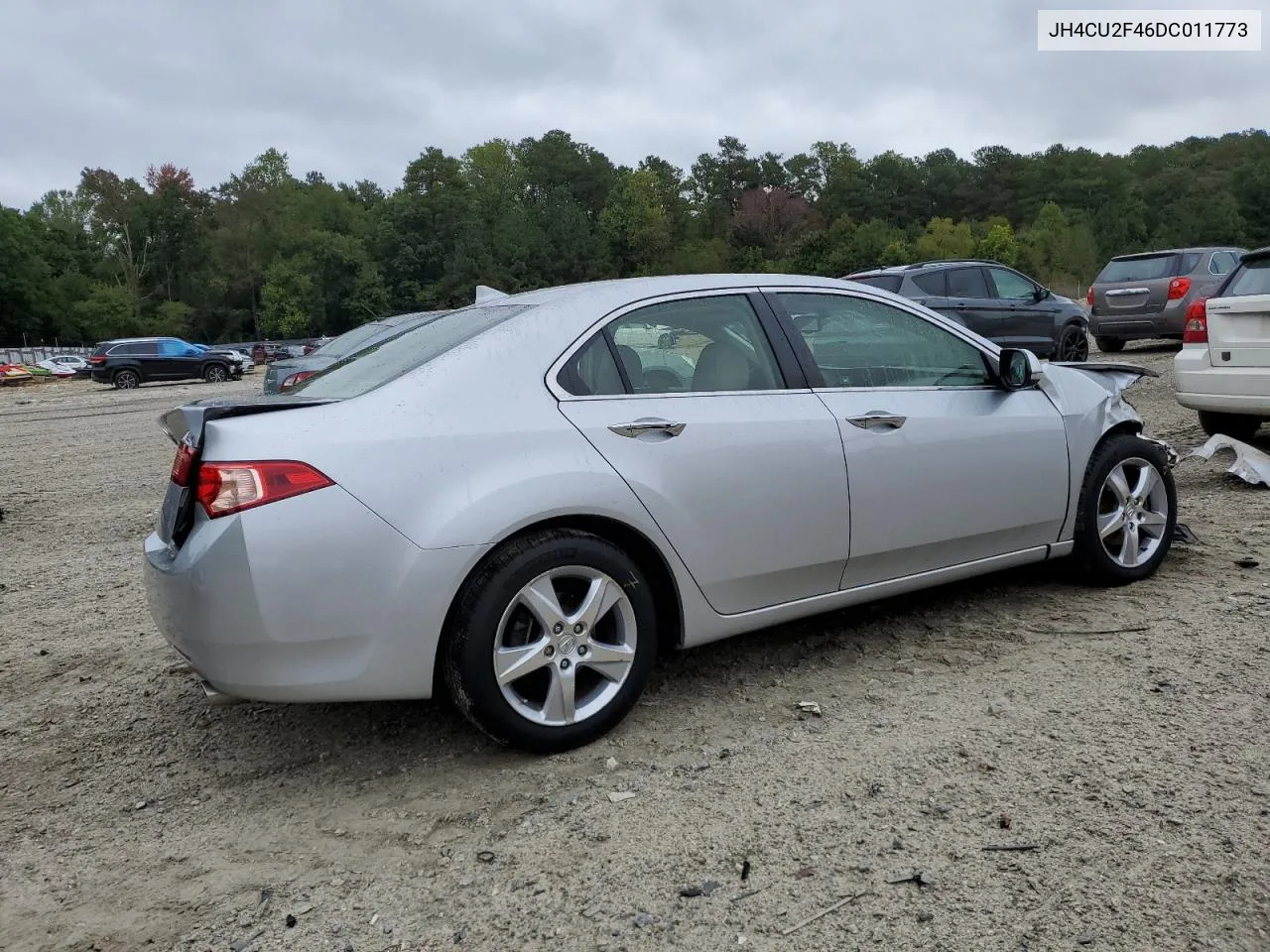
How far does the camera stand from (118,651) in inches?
172

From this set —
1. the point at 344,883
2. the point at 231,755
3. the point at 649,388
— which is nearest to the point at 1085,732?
the point at 649,388

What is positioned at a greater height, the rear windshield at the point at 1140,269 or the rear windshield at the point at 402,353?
the rear windshield at the point at 1140,269

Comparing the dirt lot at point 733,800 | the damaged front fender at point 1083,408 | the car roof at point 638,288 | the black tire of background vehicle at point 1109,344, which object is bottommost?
the dirt lot at point 733,800

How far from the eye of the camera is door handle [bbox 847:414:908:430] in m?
3.63

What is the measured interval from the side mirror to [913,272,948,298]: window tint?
27.7 ft

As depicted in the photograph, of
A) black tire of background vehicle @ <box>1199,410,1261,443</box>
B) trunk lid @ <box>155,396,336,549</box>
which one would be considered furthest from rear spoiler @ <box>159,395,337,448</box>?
black tire of background vehicle @ <box>1199,410,1261,443</box>

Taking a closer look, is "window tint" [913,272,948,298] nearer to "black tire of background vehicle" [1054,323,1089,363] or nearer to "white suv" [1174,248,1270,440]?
"black tire of background vehicle" [1054,323,1089,363]

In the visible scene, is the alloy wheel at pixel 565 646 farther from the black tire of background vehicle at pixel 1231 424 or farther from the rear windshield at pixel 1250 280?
the black tire of background vehicle at pixel 1231 424

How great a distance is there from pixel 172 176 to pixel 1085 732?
108 m

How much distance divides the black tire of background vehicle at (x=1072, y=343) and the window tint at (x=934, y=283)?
2242mm

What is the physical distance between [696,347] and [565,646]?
3.84 feet

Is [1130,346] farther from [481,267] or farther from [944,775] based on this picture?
[481,267]

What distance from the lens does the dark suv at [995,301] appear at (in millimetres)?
12203

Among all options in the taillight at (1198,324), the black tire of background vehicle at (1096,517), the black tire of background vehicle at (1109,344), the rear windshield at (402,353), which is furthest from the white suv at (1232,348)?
the black tire of background vehicle at (1109,344)
